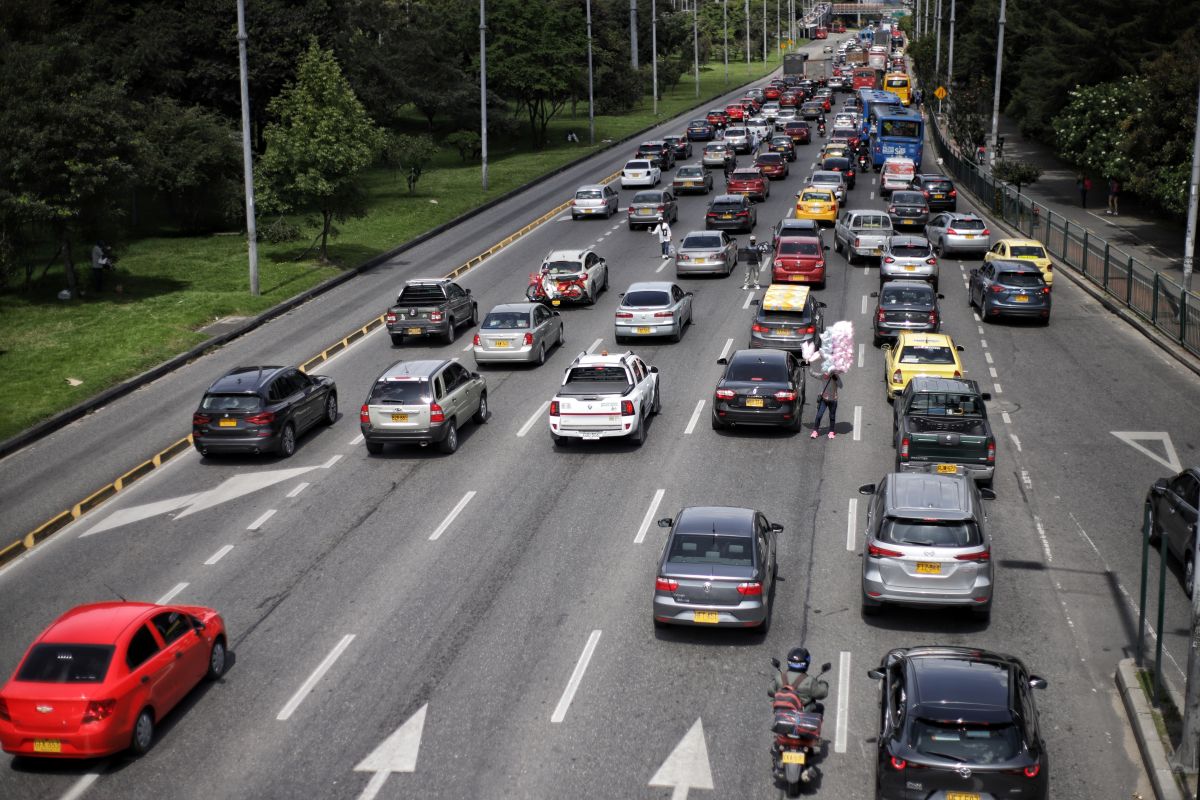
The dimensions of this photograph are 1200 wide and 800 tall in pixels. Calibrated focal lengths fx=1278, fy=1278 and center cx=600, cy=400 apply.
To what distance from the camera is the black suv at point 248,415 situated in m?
26.2

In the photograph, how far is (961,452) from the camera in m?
23.0

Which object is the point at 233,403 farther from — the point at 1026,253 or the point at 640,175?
the point at 640,175

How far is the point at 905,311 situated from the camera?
3388 centimetres

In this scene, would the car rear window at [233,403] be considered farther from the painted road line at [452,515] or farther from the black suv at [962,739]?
the black suv at [962,739]

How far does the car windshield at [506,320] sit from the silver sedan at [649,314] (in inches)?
108

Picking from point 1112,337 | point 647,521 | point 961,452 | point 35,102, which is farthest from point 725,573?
point 35,102

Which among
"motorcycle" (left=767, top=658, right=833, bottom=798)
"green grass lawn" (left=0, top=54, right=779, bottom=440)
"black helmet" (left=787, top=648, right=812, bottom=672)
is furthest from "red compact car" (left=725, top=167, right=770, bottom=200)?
"motorcycle" (left=767, top=658, right=833, bottom=798)

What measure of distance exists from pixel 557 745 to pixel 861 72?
121m

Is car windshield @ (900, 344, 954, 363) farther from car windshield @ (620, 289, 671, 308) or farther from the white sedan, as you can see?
the white sedan

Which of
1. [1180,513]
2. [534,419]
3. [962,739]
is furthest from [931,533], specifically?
[534,419]

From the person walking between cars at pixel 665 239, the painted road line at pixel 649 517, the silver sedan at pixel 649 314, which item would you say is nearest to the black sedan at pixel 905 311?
the silver sedan at pixel 649 314

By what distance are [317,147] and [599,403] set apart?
22.7m

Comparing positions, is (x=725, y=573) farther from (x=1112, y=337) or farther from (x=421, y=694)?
(x=1112, y=337)

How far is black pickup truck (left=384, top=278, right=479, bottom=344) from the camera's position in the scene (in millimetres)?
35656
